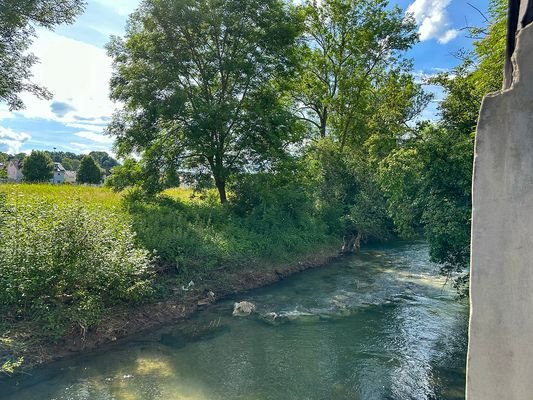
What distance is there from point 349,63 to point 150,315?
21.9 m

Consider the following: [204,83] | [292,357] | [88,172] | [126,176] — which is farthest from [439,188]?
[88,172]

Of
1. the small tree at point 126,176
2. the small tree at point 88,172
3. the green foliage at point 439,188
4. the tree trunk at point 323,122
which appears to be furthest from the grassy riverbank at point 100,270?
the small tree at point 88,172

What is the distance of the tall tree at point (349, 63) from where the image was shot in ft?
80.0

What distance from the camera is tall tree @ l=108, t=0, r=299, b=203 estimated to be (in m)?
15.3

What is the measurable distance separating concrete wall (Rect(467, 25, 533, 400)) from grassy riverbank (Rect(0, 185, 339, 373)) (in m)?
6.46

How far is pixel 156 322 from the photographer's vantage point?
32.5 feet

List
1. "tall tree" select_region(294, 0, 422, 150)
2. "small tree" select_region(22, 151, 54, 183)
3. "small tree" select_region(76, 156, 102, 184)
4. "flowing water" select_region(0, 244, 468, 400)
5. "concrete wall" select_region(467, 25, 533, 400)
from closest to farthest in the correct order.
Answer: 1. "concrete wall" select_region(467, 25, 533, 400)
2. "flowing water" select_region(0, 244, 468, 400)
3. "tall tree" select_region(294, 0, 422, 150)
4. "small tree" select_region(22, 151, 54, 183)
5. "small tree" select_region(76, 156, 102, 184)

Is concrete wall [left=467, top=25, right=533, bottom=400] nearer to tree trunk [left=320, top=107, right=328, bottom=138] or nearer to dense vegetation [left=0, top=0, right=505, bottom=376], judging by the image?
dense vegetation [left=0, top=0, right=505, bottom=376]

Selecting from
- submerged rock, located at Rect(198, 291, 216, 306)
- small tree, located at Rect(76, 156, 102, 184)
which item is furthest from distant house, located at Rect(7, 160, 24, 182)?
submerged rock, located at Rect(198, 291, 216, 306)

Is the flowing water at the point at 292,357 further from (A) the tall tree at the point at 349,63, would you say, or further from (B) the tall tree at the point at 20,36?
(A) the tall tree at the point at 349,63

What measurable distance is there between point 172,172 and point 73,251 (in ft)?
28.4

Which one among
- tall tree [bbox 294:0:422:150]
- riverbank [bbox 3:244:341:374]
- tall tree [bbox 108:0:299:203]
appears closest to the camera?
riverbank [bbox 3:244:341:374]

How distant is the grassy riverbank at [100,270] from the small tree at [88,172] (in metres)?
37.8

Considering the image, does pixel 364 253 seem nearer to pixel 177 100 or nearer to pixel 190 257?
pixel 190 257
